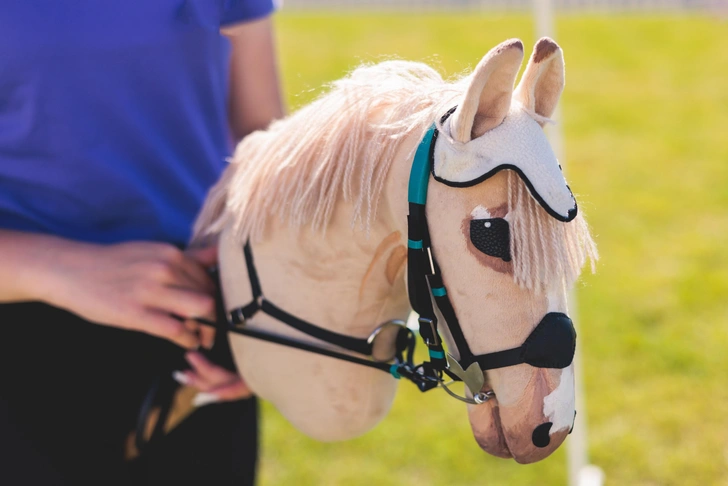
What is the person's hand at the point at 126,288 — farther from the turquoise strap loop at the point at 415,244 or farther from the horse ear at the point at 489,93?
the horse ear at the point at 489,93

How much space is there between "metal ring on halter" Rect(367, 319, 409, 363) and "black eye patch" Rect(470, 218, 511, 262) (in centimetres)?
26

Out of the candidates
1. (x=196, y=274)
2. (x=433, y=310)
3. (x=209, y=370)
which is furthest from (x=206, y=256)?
(x=433, y=310)

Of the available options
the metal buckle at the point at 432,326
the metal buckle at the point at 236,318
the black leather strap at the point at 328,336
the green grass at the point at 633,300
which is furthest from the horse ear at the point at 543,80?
the metal buckle at the point at 236,318

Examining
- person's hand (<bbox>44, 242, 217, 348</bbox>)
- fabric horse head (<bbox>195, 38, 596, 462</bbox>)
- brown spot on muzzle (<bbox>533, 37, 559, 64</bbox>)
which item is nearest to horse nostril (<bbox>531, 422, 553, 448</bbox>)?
fabric horse head (<bbox>195, 38, 596, 462</bbox>)

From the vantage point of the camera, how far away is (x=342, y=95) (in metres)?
0.77

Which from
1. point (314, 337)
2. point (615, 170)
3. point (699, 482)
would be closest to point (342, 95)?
point (314, 337)

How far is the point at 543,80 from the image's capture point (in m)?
0.67

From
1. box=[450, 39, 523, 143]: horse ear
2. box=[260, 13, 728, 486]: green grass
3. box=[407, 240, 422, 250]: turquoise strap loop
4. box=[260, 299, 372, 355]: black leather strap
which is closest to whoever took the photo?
box=[450, 39, 523, 143]: horse ear

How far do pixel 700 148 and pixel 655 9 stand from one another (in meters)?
3.78

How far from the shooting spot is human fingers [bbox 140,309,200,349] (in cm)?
94

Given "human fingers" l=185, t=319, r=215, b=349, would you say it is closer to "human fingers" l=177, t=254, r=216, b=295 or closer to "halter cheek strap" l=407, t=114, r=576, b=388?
"human fingers" l=177, t=254, r=216, b=295

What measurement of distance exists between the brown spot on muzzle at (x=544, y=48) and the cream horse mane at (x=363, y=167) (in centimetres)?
6

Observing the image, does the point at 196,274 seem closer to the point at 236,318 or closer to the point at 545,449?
the point at 236,318

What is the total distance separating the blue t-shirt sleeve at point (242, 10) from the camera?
103 cm
